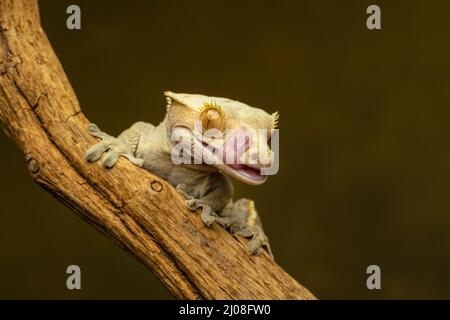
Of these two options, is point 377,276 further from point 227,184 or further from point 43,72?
point 43,72

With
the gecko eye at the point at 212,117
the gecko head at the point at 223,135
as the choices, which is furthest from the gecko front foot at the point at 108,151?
the gecko eye at the point at 212,117

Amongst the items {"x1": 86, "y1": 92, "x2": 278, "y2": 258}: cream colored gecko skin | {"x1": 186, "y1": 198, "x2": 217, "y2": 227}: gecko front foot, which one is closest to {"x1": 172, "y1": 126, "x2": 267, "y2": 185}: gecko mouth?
{"x1": 86, "y1": 92, "x2": 278, "y2": 258}: cream colored gecko skin

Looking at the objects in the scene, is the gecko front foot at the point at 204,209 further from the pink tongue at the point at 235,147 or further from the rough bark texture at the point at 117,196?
the pink tongue at the point at 235,147

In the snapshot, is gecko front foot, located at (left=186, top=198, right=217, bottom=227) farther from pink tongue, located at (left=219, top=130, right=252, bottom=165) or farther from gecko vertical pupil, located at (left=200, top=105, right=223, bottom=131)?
gecko vertical pupil, located at (left=200, top=105, right=223, bottom=131)

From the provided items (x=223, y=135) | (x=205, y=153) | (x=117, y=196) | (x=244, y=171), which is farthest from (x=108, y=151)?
(x=244, y=171)

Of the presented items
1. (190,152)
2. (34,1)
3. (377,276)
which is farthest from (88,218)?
(377,276)

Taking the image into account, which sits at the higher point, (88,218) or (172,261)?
(88,218)
